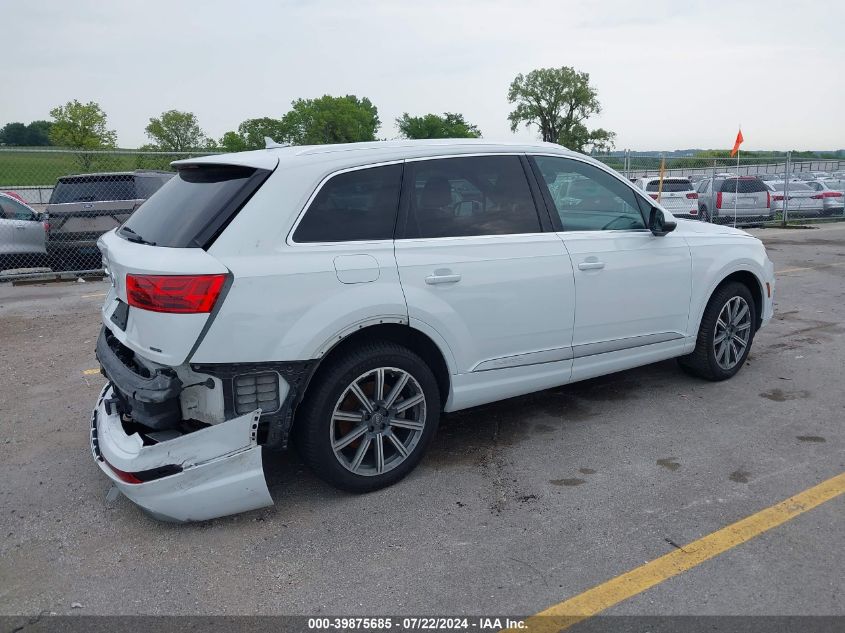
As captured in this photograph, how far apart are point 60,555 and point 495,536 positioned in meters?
2.01

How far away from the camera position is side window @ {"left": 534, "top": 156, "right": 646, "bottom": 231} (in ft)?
14.6

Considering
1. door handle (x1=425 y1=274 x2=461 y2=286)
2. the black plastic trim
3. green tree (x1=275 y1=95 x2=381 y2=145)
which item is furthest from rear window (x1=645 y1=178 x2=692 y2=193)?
green tree (x1=275 y1=95 x2=381 y2=145)

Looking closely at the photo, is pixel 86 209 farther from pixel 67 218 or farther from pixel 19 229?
pixel 19 229

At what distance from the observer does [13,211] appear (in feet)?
37.8

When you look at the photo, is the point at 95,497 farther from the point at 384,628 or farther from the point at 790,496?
the point at 790,496

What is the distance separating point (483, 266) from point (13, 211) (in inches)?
409

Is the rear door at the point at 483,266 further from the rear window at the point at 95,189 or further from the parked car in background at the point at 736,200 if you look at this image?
the parked car in background at the point at 736,200

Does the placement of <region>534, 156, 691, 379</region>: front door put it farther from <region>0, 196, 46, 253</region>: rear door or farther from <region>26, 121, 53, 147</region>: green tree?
<region>26, 121, 53, 147</region>: green tree

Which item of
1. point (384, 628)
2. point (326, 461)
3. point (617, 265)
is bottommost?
point (384, 628)

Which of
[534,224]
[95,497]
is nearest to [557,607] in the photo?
[534,224]

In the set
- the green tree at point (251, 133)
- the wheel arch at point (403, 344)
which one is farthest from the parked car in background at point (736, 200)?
the green tree at point (251, 133)

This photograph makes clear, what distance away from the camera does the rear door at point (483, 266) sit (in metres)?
3.79

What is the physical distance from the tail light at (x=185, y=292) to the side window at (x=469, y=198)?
1102 millimetres

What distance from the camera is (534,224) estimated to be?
4270 millimetres
